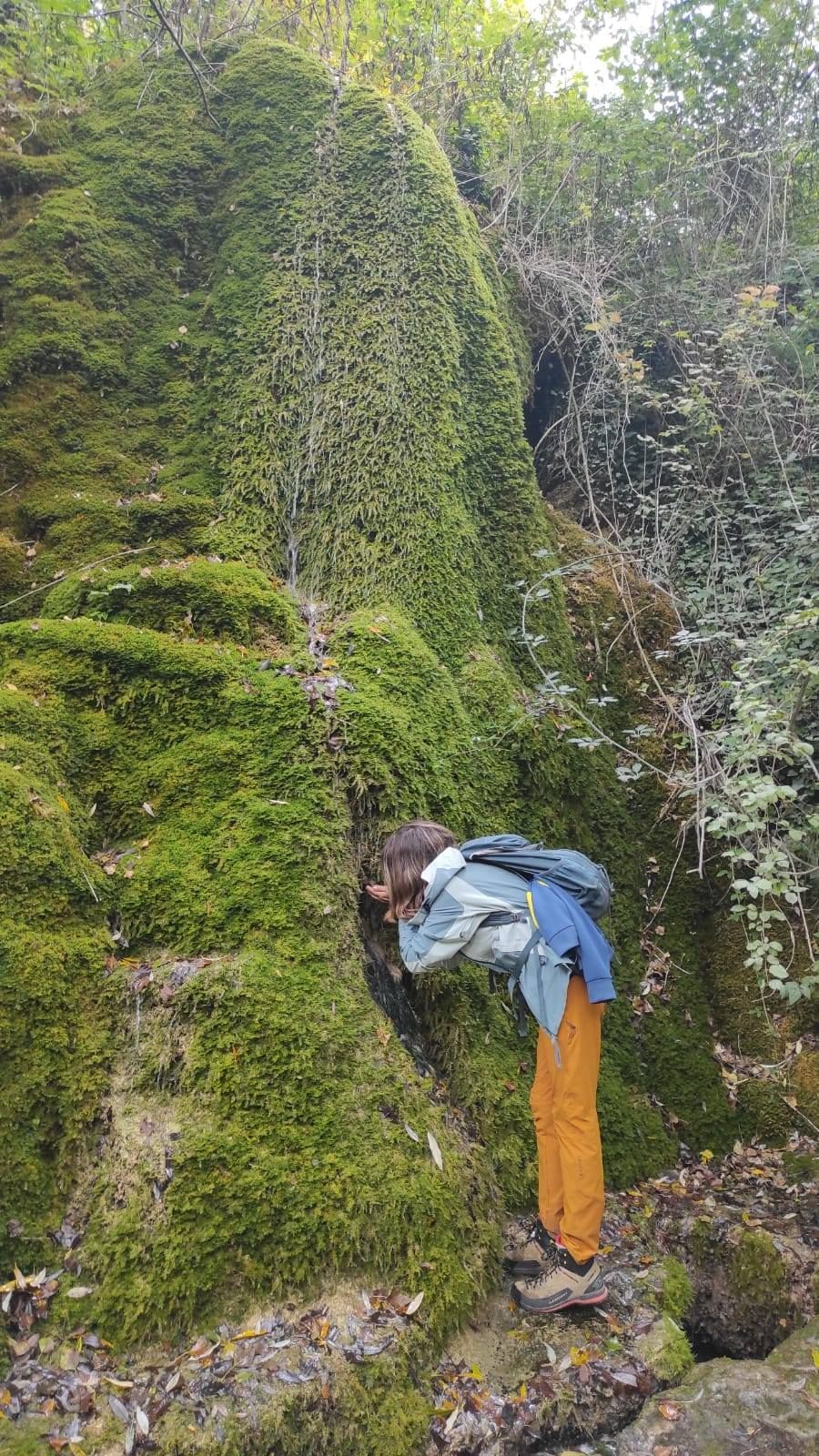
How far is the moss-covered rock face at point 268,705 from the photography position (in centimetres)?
313

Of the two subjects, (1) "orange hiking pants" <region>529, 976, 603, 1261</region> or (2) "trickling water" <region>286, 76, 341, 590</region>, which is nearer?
(1) "orange hiking pants" <region>529, 976, 603, 1261</region>

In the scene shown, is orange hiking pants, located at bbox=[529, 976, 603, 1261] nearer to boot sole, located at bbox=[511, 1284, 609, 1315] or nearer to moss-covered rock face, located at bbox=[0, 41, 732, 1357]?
boot sole, located at bbox=[511, 1284, 609, 1315]

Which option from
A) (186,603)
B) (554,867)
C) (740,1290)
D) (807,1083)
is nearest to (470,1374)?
(740,1290)

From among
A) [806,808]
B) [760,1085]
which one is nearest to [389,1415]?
[760,1085]

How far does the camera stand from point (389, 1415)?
2.72m

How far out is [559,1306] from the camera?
3.31 meters

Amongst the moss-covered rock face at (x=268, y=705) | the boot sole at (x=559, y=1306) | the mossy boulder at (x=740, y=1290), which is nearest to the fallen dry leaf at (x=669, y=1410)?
the boot sole at (x=559, y=1306)

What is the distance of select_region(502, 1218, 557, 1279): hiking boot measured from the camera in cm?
347

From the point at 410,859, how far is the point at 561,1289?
187 cm

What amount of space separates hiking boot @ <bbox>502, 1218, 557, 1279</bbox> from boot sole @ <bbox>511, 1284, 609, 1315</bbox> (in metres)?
0.10

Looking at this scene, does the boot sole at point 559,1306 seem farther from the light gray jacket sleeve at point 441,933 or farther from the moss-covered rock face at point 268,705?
the light gray jacket sleeve at point 441,933

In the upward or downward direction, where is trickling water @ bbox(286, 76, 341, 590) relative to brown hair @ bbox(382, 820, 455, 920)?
upward

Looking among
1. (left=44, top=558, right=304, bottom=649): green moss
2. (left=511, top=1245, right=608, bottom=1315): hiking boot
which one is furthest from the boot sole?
(left=44, top=558, right=304, bottom=649): green moss

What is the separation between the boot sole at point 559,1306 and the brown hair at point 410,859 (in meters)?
1.64
